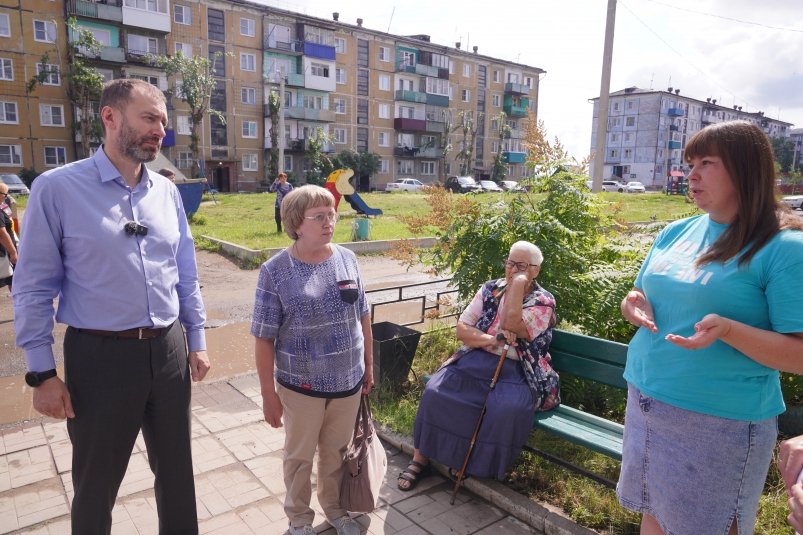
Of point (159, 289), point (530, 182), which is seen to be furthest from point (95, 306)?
point (530, 182)

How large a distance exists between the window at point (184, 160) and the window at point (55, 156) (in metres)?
7.02

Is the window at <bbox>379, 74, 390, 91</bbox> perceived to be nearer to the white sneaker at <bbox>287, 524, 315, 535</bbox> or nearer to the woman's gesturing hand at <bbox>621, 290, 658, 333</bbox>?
the white sneaker at <bbox>287, 524, 315, 535</bbox>

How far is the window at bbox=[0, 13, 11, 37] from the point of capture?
34.1 m

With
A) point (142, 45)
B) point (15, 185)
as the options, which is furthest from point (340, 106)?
point (15, 185)

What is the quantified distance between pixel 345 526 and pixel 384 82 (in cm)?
5176

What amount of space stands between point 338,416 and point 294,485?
0.42 m

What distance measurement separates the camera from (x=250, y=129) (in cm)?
4400

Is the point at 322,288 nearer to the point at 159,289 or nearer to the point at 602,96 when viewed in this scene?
the point at 159,289

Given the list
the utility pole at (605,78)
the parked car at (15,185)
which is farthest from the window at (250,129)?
the utility pole at (605,78)

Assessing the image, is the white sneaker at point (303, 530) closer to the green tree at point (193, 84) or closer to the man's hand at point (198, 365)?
the man's hand at point (198, 365)

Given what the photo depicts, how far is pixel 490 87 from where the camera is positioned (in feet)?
196

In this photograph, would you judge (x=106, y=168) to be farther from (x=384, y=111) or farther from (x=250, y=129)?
(x=384, y=111)

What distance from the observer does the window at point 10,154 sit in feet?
115

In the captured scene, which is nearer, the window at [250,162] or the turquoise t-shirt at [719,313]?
the turquoise t-shirt at [719,313]
